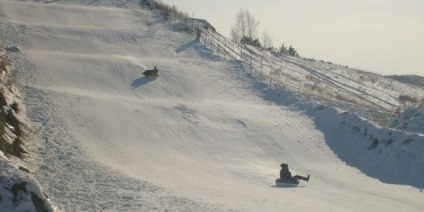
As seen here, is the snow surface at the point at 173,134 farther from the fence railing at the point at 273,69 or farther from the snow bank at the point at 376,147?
the fence railing at the point at 273,69

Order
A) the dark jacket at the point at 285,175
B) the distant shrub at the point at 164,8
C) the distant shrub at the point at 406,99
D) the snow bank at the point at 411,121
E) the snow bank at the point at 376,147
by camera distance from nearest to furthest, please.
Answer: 1. the dark jacket at the point at 285,175
2. the snow bank at the point at 376,147
3. the snow bank at the point at 411,121
4. the distant shrub at the point at 406,99
5. the distant shrub at the point at 164,8

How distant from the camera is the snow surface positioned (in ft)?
45.1

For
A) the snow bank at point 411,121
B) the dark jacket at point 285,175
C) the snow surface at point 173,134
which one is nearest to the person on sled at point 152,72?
the snow surface at point 173,134

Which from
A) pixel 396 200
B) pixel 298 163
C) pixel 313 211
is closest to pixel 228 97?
pixel 298 163

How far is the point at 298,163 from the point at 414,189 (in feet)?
15.1

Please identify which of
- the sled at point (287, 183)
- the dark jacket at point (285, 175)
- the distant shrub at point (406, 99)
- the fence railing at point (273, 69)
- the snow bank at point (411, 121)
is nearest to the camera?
the sled at point (287, 183)

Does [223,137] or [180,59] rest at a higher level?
[180,59]

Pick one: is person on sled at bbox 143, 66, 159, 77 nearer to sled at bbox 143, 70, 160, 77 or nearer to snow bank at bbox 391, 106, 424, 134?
sled at bbox 143, 70, 160, 77

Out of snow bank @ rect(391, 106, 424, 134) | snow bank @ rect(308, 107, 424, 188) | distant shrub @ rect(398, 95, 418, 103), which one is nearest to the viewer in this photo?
snow bank @ rect(308, 107, 424, 188)

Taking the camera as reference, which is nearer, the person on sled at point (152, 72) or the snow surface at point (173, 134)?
the snow surface at point (173, 134)

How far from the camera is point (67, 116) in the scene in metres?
19.2

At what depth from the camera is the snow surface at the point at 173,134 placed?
13.7m

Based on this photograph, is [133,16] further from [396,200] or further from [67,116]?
[396,200]

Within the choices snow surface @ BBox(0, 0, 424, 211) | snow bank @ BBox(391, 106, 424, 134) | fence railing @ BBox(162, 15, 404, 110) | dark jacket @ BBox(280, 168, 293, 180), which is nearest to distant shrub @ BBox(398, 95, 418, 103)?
fence railing @ BBox(162, 15, 404, 110)
